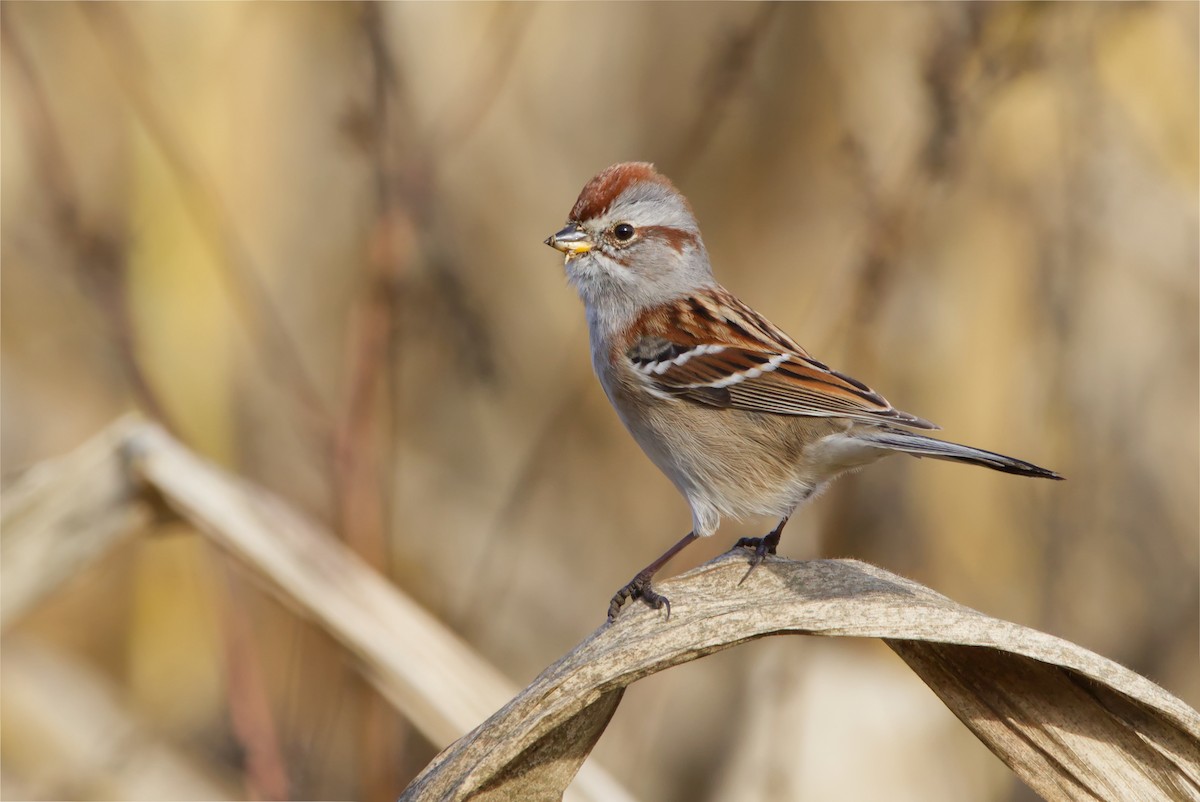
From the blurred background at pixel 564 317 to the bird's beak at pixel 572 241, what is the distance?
0.56 metres

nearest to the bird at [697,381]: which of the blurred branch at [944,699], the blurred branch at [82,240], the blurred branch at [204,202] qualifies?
the blurred branch at [944,699]

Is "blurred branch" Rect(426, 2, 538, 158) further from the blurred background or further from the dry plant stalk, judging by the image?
the dry plant stalk

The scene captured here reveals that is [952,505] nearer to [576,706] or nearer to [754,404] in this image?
[754,404]

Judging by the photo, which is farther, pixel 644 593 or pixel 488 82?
pixel 488 82

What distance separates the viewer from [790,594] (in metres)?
1.32

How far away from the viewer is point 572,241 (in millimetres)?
2318

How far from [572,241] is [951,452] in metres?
0.97

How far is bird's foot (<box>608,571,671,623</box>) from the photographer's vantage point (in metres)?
1.45

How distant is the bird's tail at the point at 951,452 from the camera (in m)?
1.37

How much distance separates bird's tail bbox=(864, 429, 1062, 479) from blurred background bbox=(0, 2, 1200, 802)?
867mm

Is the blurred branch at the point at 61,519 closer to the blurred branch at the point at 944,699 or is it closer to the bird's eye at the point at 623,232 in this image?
the bird's eye at the point at 623,232

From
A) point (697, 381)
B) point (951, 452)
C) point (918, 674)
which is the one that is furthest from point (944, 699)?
point (697, 381)

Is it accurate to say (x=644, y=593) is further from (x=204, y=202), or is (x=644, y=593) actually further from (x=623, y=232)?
(x=204, y=202)

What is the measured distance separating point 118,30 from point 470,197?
38.1 inches
